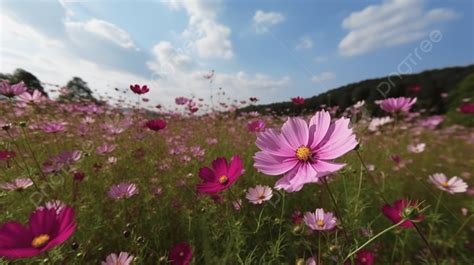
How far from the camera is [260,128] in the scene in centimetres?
151

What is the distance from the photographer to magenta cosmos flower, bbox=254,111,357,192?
1.93ft

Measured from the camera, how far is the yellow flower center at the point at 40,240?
547 mm

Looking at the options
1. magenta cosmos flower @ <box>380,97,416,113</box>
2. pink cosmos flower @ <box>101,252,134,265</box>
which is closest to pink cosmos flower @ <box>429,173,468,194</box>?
magenta cosmos flower @ <box>380,97,416,113</box>

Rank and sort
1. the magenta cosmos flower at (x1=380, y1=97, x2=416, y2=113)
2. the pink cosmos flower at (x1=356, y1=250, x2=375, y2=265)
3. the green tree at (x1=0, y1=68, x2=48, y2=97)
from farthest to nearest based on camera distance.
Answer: the green tree at (x1=0, y1=68, x2=48, y2=97), the magenta cosmos flower at (x1=380, y1=97, x2=416, y2=113), the pink cosmos flower at (x1=356, y1=250, x2=375, y2=265)

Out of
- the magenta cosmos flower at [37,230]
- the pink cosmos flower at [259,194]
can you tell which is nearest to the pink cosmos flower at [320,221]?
the pink cosmos flower at [259,194]

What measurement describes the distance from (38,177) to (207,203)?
0.87m

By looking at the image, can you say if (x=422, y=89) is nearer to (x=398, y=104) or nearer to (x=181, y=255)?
(x=398, y=104)

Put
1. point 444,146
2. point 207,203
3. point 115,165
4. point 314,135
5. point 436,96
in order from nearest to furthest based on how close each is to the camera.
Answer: point 314,135 → point 207,203 → point 115,165 → point 444,146 → point 436,96

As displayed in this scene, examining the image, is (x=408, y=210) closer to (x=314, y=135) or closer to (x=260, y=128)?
(x=314, y=135)

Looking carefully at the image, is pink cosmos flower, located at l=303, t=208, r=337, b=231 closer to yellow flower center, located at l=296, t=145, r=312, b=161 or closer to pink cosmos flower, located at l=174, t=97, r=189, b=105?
yellow flower center, located at l=296, t=145, r=312, b=161

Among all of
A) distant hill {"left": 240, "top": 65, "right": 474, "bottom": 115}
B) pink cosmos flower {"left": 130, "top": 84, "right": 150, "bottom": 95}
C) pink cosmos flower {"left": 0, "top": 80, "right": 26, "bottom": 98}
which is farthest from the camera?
distant hill {"left": 240, "top": 65, "right": 474, "bottom": 115}

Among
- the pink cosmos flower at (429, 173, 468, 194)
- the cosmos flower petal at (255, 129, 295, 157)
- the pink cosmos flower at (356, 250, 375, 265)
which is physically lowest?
the pink cosmos flower at (356, 250, 375, 265)

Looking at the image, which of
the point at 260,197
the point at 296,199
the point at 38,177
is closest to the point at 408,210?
the point at 260,197

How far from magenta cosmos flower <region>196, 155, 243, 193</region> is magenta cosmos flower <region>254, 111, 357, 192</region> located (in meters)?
0.12
